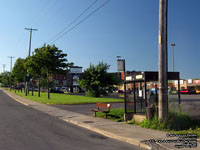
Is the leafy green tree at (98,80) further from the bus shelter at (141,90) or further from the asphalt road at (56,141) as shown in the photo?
the asphalt road at (56,141)

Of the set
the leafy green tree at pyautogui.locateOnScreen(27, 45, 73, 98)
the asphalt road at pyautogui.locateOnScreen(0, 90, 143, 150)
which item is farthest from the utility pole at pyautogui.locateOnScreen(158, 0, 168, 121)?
the leafy green tree at pyautogui.locateOnScreen(27, 45, 73, 98)

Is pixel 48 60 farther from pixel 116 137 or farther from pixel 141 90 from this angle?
pixel 116 137

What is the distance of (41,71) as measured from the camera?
39562 millimetres

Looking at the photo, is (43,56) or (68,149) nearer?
(68,149)

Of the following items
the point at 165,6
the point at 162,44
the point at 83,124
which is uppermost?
the point at 165,6

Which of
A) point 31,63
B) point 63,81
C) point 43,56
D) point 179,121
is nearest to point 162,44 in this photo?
point 179,121

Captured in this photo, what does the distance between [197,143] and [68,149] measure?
424 cm

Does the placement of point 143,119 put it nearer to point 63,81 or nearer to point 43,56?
point 43,56

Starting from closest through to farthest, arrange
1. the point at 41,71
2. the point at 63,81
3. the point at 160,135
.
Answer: the point at 160,135, the point at 41,71, the point at 63,81

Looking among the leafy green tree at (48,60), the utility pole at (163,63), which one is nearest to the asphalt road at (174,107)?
the utility pole at (163,63)

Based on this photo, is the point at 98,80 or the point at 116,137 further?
the point at 98,80

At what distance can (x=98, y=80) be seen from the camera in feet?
130

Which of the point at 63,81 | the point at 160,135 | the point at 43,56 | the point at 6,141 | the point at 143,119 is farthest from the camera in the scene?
the point at 63,81

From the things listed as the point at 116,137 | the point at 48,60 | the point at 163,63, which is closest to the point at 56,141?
the point at 116,137
